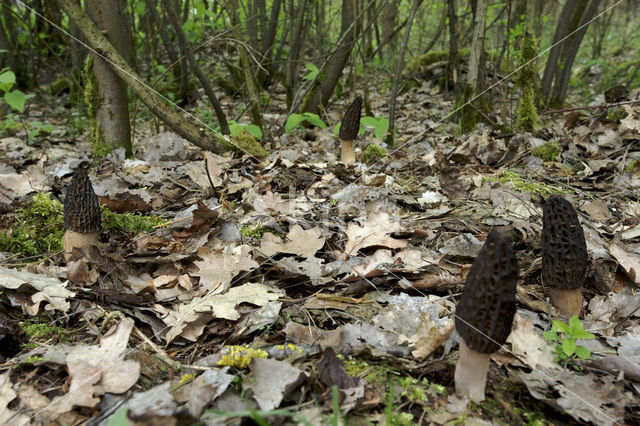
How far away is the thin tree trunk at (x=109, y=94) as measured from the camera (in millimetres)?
4625

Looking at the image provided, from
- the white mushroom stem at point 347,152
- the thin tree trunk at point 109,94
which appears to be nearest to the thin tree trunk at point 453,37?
the white mushroom stem at point 347,152

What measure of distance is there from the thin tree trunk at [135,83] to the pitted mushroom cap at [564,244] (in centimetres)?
362

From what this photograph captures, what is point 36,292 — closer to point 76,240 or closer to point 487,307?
point 76,240

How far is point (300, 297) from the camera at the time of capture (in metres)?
2.57

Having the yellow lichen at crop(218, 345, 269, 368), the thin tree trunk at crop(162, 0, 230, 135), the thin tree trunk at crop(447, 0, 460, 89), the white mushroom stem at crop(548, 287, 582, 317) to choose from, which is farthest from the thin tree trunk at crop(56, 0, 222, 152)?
the thin tree trunk at crop(447, 0, 460, 89)

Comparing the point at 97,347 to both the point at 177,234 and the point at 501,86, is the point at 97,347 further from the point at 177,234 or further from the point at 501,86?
the point at 501,86

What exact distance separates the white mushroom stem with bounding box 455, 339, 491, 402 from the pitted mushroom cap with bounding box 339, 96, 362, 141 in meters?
3.59

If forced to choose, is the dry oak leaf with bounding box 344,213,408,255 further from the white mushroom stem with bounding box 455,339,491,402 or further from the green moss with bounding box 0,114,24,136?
the green moss with bounding box 0,114,24,136

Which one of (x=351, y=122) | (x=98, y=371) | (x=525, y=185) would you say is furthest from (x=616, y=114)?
(x=98, y=371)

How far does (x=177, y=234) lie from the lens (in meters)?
3.17

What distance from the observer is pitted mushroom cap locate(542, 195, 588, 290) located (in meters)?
2.47

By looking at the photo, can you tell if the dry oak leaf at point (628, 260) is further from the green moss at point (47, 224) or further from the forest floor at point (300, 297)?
the green moss at point (47, 224)

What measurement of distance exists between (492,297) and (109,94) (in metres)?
4.51

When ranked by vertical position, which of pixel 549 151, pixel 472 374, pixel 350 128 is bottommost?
pixel 472 374
